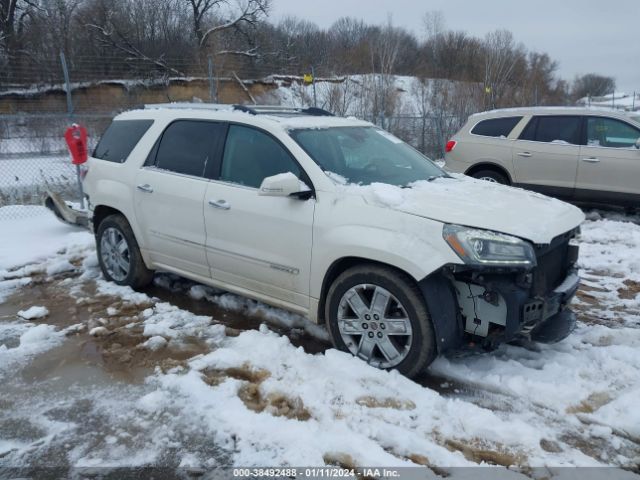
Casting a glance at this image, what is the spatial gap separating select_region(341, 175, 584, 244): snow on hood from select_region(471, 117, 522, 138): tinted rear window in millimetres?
5273

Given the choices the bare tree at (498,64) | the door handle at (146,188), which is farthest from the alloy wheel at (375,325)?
the bare tree at (498,64)

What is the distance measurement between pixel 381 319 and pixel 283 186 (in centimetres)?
114

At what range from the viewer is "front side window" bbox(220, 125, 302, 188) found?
4.03m

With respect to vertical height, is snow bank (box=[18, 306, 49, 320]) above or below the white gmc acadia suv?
below

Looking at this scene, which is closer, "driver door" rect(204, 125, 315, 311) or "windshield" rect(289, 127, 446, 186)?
"driver door" rect(204, 125, 315, 311)

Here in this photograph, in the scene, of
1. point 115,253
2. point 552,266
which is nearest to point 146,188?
point 115,253

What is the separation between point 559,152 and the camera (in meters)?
8.36

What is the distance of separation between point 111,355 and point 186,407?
42.4 inches

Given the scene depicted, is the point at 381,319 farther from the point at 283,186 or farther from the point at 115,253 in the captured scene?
the point at 115,253

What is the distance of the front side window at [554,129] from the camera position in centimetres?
833

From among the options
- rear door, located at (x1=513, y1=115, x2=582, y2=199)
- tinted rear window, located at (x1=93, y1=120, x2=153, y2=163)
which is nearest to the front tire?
tinted rear window, located at (x1=93, y1=120, x2=153, y2=163)

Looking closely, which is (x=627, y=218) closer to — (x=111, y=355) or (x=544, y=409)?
(x=544, y=409)

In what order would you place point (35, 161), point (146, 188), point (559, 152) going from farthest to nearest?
point (35, 161) → point (559, 152) → point (146, 188)

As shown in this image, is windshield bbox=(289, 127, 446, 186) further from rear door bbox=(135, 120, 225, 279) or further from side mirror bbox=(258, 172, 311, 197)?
rear door bbox=(135, 120, 225, 279)
